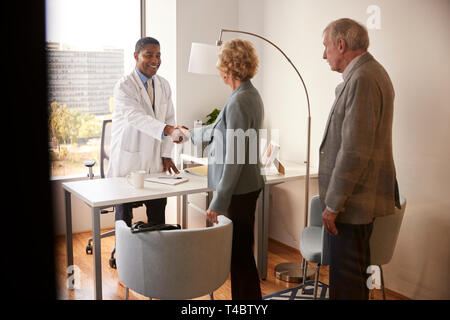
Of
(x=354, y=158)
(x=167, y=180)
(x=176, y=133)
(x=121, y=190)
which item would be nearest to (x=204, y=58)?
(x=176, y=133)

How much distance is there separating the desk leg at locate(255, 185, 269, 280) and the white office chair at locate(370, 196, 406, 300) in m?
0.74

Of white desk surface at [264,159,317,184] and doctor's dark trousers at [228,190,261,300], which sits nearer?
doctor's dark trousers at [228,190,261,300]

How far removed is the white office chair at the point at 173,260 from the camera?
1745mm

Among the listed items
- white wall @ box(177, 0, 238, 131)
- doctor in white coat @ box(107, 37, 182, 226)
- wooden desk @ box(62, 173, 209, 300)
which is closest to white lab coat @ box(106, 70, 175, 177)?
doctor in white coat @ box(107, 37, 182, 226)

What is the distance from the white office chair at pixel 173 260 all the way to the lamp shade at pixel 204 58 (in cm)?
120

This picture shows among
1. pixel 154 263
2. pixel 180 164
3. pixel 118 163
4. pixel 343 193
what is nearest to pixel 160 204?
pixel 118 163

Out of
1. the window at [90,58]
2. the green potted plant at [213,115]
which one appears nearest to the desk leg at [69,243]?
the window at [90,58]

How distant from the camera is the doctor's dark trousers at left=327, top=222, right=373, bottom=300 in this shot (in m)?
1.84

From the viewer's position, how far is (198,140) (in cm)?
218

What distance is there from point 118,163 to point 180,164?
761 millimetres

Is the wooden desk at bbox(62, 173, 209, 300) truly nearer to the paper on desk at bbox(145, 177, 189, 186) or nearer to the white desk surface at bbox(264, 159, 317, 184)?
the paper on desk at bbox(145, 177, 189, 186)

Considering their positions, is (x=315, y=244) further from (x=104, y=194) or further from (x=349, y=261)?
(x=104, y=194)

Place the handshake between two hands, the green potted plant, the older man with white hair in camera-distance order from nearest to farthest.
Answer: the older man with white hair, the handshake between two hands, the green potted plant

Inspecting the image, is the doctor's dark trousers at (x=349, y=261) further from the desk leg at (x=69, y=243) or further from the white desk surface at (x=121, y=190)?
the desk leg at (x=69, y=243)
